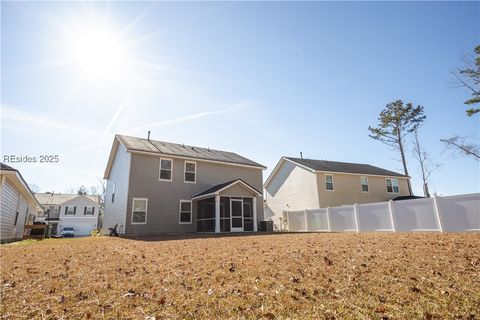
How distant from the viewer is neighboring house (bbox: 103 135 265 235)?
648 inches

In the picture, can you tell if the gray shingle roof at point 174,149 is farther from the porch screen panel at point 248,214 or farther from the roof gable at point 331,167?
the roof gable at point 331,167

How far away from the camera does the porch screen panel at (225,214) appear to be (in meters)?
17.3

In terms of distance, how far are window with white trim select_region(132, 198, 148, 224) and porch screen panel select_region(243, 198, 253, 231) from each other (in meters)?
6.82

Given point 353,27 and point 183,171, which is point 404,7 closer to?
point 353,27

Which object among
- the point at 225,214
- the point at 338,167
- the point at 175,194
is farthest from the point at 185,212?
the point at 338,167

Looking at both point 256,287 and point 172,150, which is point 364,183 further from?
point 256,287

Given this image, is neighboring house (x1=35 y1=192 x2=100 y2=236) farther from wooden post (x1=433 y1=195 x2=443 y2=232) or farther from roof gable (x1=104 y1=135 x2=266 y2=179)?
wooden post (x1=433 y1=195 x2=443 y2=232)

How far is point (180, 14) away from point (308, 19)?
5776mm

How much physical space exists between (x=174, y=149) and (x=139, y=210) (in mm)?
5498

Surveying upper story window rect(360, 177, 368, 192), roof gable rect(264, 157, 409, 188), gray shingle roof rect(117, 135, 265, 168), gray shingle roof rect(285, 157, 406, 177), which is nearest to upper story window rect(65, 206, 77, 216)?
gray shingle roof rect(117, 135, 265, 168)

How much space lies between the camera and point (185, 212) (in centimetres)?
1800

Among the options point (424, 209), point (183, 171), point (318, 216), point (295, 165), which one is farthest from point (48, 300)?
point (295, 165)

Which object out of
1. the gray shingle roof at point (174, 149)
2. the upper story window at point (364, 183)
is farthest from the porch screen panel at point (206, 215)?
the upper story window at point (364, 183)

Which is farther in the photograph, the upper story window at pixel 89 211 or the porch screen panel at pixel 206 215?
the upper story window at pixel 89 211
